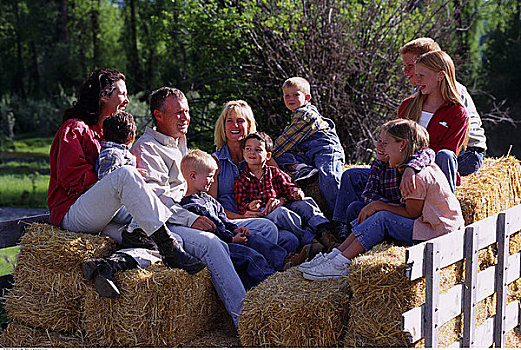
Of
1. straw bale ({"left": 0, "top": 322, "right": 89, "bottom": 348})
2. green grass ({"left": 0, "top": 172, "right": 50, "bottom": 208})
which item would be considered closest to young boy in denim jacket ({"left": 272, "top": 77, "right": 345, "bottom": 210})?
straw bale ({"left": 0, "top": 322, "right": 89, "bottom": 348})

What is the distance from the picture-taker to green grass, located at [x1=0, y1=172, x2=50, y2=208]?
451 inches

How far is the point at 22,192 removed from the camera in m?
12.2

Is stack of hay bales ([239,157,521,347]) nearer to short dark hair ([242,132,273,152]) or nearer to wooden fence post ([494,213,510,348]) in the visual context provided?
wooden fence post ([494,213,510,348])

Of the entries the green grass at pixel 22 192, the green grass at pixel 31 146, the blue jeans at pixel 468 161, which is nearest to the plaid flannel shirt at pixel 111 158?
the blue jeans at pixel 468 161

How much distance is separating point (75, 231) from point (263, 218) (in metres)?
1.44

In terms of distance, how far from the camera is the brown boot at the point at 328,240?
486 centimetres

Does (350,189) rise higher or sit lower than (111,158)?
lower

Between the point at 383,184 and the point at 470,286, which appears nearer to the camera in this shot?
the point at 470,286

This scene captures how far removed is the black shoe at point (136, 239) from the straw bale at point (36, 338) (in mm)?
701

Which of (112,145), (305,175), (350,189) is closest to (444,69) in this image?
(350,189)

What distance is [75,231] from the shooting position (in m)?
4.35

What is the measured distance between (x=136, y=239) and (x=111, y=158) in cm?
60

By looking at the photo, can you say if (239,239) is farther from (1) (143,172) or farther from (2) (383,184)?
(2) (383,184)

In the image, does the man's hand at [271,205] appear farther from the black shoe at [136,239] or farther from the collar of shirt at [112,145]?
the collar of shirt at [112,145]
